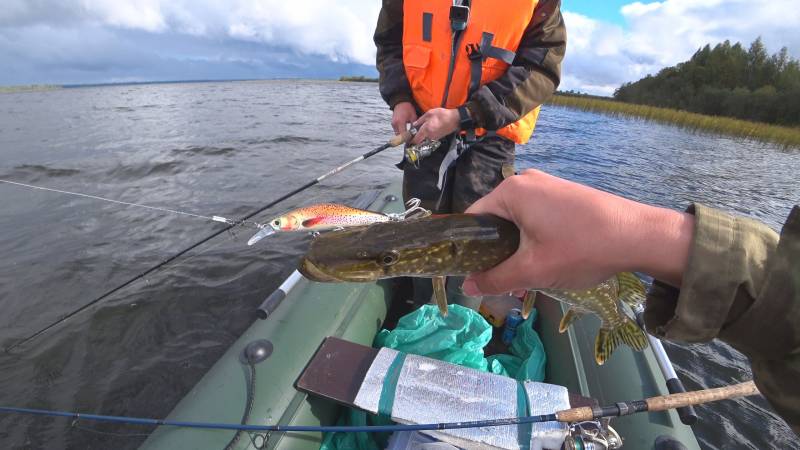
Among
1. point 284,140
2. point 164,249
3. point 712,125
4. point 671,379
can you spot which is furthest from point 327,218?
point 712,125

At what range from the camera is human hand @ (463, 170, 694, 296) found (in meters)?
1.00

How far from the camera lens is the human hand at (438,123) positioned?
2.61 metres

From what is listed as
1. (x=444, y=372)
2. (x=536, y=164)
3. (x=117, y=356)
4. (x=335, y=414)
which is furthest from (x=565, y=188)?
(x=536, y=164)

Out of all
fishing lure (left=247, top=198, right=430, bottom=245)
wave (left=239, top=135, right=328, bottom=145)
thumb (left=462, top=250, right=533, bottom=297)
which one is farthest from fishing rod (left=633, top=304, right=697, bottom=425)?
wave (left=239, top=135, right=328, bottom=145)

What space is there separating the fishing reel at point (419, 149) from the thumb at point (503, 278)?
1.51m

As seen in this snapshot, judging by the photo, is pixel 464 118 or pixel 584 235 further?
pixel 464 118

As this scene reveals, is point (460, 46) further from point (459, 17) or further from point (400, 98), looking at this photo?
point (400, 98)

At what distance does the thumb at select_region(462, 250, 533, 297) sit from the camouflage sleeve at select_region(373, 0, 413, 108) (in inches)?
86.0

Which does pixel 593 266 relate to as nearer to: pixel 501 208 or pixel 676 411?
pixel 501 208

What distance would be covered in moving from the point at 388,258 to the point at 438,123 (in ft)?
5.14

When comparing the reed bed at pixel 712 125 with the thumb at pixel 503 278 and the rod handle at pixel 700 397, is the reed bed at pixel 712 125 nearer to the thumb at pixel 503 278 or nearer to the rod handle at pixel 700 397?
the rod handle at pixel 700 397

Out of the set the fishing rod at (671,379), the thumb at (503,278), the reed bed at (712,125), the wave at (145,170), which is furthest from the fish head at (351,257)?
the reed bed at (712,125)

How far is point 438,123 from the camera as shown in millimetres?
2613

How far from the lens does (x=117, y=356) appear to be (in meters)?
3.73
